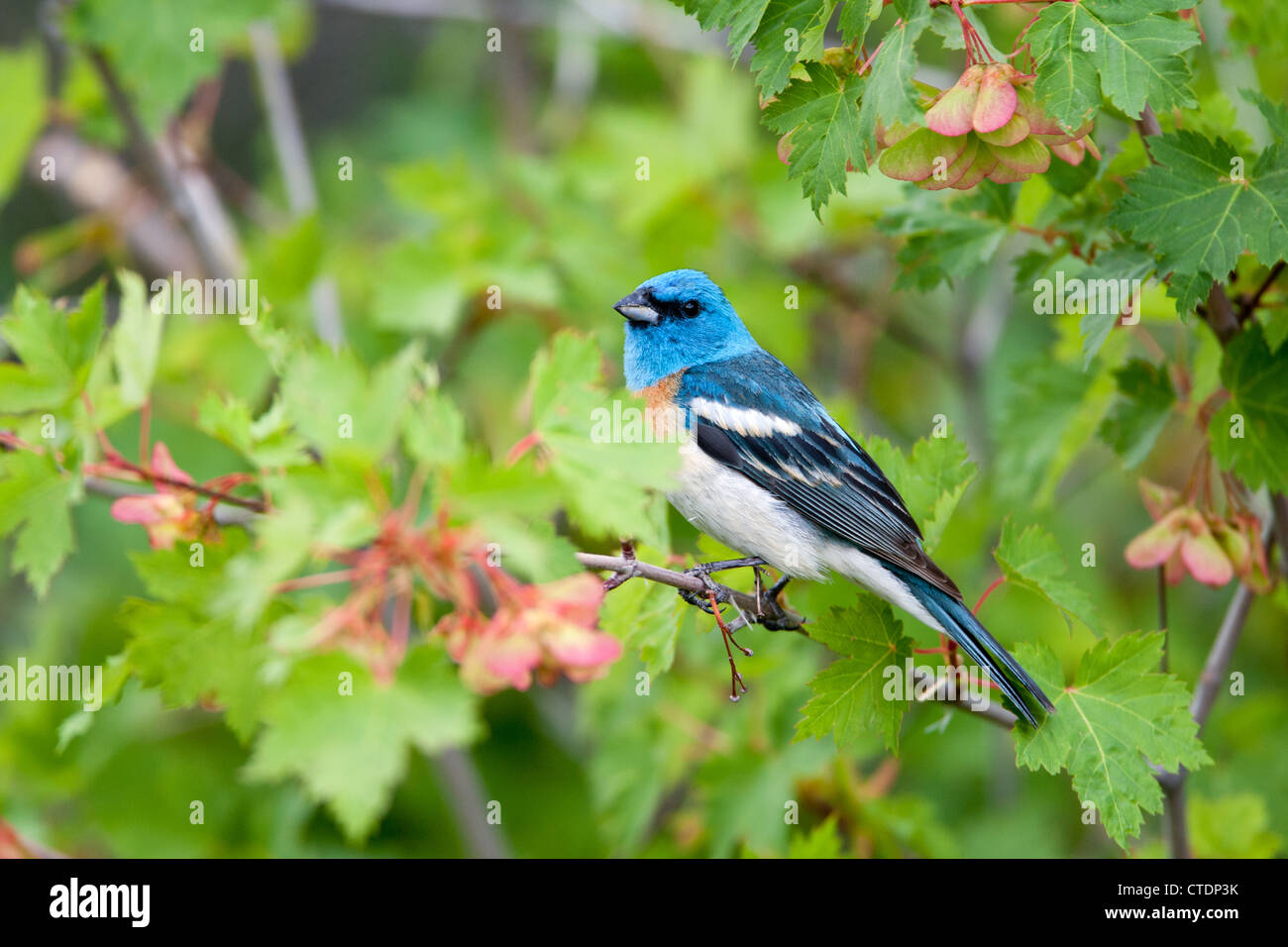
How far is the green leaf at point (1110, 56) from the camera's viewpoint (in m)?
2.19

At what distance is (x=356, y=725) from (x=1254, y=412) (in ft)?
7.11

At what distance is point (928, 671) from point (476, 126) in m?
6.13

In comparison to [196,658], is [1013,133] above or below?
above

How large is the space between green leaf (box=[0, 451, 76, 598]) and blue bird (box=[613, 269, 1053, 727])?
1449 millimetres

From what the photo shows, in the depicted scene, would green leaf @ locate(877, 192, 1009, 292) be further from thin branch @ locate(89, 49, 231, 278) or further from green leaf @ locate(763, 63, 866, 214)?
thin branch @ locate(89, 49, 231, 278)

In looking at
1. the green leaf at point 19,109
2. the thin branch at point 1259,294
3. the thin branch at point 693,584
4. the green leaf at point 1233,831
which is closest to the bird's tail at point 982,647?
the thin branch at point 693,584

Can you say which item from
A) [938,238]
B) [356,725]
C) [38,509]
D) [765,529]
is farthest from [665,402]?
[356,725]

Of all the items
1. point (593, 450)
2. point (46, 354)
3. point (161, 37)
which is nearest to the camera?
point (593, 450)

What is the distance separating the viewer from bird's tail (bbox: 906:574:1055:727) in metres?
2.52

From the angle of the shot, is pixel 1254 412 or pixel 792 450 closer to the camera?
pixel 1254 412

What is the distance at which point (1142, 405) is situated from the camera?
3002 mm

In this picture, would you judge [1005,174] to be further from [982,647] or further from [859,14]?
[982,647]

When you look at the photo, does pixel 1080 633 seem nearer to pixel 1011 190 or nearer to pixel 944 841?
pixel 944 841

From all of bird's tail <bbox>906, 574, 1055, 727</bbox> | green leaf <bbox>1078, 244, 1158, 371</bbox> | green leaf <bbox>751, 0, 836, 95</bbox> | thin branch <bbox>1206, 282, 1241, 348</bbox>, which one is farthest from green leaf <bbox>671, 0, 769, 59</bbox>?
bird's tail <bbox>906, 574, 1055, 727</bbox>
